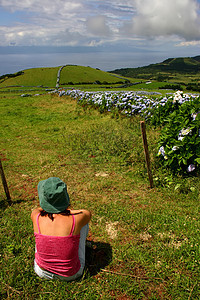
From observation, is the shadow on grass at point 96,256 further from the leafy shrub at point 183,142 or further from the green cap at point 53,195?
the leafy shrub at point 183,142

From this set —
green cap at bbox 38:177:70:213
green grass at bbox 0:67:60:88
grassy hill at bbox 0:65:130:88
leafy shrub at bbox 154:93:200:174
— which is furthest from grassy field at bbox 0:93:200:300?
green grass at bbox 0:67:60:88

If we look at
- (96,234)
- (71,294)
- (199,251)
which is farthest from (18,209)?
(199,251)

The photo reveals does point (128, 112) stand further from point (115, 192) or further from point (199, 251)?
point (199, 251)

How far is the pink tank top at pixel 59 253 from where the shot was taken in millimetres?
3094

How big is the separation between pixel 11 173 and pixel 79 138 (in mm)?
3904

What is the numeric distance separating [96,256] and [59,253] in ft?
3.51

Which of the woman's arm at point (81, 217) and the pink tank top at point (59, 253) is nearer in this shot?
the pink tank top at point (59, 253)

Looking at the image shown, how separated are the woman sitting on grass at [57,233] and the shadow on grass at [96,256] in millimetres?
461

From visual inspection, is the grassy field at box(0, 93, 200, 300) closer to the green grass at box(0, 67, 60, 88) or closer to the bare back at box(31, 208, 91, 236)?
the bare back at box(31, 208, 91, 236)

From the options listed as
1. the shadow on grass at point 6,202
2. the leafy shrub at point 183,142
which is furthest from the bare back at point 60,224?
the leafy shrub at point 183,142

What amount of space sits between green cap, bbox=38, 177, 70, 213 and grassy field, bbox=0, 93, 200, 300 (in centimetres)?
119

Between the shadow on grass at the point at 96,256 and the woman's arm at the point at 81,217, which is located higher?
the woman's arm at the point at 81,217

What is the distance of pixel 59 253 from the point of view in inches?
122

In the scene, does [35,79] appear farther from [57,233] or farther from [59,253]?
[59,253]
